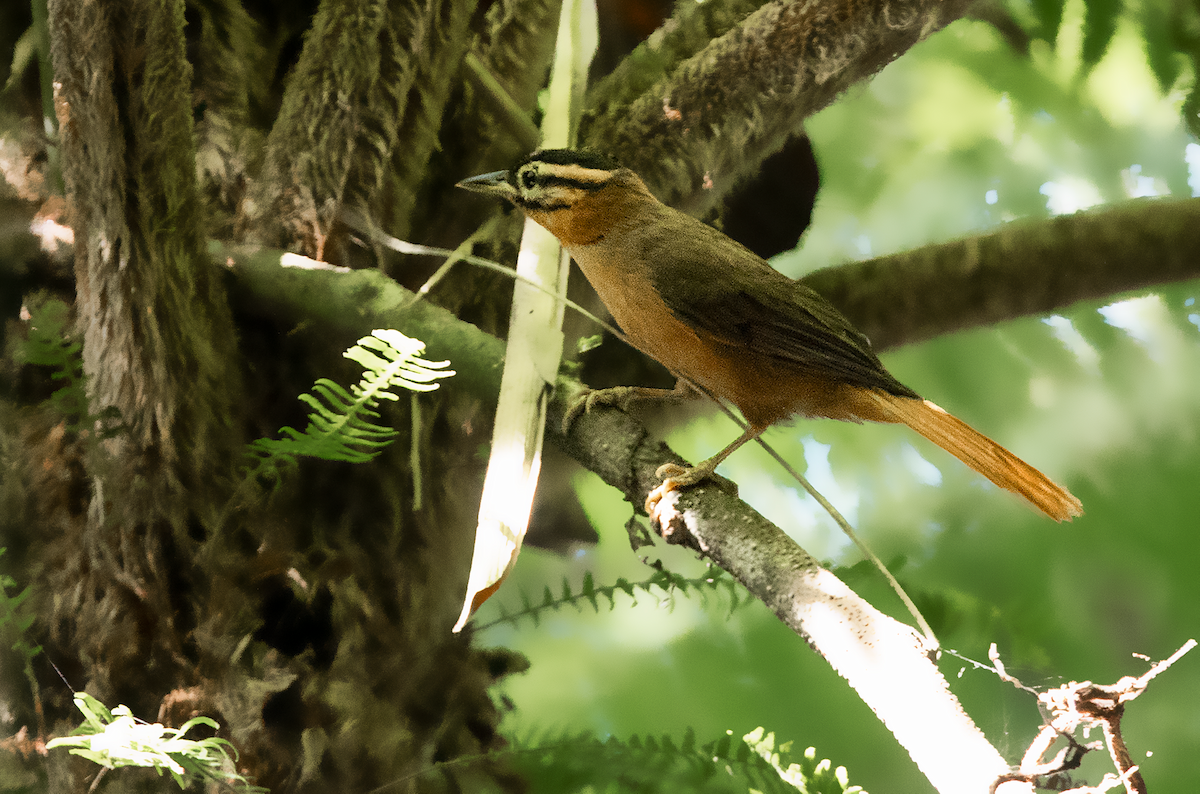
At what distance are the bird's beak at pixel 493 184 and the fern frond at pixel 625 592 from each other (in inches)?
17.1

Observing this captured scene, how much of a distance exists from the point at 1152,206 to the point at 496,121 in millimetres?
909

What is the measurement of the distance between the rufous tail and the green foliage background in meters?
0.18

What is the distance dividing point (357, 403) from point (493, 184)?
30 centimetres

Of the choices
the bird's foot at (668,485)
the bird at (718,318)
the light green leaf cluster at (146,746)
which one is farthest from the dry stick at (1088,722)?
the light green leaf cluster at (146,746)

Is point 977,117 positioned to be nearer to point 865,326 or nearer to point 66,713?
point 865,326

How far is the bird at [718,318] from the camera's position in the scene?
811mm

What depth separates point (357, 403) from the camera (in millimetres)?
679

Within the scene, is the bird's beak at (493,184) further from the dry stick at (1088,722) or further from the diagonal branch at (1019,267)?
the dry stick at (1088,722)

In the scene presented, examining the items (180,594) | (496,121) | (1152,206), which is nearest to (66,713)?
(180,594)

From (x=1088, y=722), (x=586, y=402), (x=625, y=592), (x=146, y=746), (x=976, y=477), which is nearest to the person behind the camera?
(x=1088, y=722)

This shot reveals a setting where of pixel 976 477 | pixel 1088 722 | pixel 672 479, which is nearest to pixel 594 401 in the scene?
pixel 672 479

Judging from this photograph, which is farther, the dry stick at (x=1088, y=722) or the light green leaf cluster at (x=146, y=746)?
the light green leaf cluster at (x=146, y=746)

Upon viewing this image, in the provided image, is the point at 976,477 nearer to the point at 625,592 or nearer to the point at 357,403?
the point at 625,592

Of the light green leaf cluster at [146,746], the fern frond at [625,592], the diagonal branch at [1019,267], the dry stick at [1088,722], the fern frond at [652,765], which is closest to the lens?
the dry stick at [1088,722]
